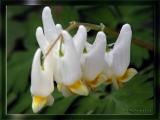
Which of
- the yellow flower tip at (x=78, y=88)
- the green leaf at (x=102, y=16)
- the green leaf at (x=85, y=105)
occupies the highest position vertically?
the green leaf at (x=102, y=16)

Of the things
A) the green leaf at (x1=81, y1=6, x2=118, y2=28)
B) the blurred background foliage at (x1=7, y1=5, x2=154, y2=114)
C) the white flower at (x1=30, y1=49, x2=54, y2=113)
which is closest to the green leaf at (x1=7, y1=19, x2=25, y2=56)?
the blurred background foliage at (x1=7, y1=5, x2=154, y2=114)

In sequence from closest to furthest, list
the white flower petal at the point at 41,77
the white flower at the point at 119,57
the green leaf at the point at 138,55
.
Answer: the white flower petal at the point at 41,77 < the white flower at the point at 119,57 < the green leaf at the point at 138,55

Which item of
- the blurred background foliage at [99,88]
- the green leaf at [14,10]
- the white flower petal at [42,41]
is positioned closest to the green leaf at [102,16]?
the blurred background foliage at [99,88]

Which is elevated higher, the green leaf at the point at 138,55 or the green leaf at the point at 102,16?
the green leaf at the point at 102,16

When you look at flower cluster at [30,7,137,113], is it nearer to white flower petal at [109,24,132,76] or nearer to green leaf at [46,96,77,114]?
white flower petal at [109,24,132,76]

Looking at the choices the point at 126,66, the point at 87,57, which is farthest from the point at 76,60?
the point at 126,66

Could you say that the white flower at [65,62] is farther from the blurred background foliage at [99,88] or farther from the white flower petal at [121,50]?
the blurred background foliage at [99,88]

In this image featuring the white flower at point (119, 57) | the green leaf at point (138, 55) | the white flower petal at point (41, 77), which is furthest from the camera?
the green leaf at point (138, 55)

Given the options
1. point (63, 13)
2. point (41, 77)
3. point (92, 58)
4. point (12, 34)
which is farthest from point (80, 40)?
point (12, 34)
